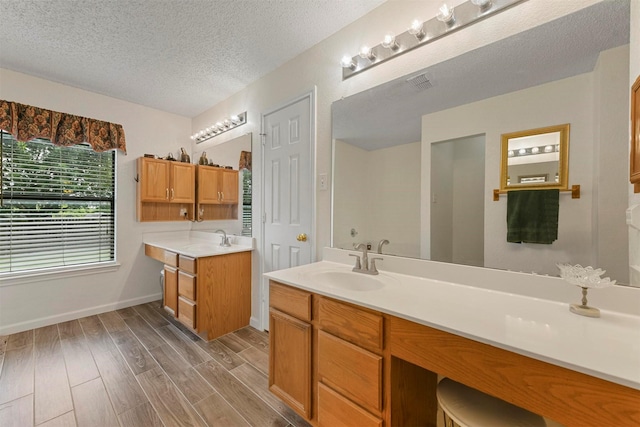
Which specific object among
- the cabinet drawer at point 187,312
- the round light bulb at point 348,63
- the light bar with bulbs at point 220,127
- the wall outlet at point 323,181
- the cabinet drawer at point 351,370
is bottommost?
the cabinet drawer at point 187,312

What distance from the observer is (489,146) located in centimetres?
127

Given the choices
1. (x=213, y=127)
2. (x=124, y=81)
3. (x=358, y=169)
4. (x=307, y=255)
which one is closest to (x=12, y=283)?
(x=124, y=81)

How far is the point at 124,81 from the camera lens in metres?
2.70

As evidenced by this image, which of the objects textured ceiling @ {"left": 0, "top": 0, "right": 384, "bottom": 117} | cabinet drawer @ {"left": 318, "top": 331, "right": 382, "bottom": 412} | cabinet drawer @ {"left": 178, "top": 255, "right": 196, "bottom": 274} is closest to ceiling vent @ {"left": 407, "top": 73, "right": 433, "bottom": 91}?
textured ceiling @ {"left": 0, "top": 0, "right": 384, "bottom": 117}

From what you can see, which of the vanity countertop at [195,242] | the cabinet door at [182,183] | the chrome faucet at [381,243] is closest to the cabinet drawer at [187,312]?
the vanity countertop at [195,242]

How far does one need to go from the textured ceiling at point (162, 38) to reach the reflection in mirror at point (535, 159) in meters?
1.28

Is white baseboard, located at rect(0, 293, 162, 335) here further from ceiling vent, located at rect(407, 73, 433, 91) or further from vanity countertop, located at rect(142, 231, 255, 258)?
A: ceiling vent, located at rect(407, 73, 433, 91)

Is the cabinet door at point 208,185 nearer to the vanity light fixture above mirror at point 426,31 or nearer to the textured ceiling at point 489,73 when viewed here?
the textured ceiling at point 489,73

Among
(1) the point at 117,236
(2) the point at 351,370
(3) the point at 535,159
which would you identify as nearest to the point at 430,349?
(2) the point at 351,370

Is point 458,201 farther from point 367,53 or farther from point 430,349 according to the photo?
point 367,53

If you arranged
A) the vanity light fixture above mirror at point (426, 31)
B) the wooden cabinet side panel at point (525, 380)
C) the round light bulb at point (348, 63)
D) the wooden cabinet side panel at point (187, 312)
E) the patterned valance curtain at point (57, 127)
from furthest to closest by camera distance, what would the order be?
1. the patterned valance curtain at point (57, 127)
2. the wooden cabinet side panel at point (187, 312)
3. the round light bulb at point (348, 63)
4. the vanity light fixture above mirror at point (426, 31)
5. the wooden cabinet side panel at point (525, 380)

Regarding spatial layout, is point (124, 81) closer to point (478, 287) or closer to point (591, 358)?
point (478, 287)

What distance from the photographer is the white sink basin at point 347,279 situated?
151 cm

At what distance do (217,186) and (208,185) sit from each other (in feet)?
0.51
